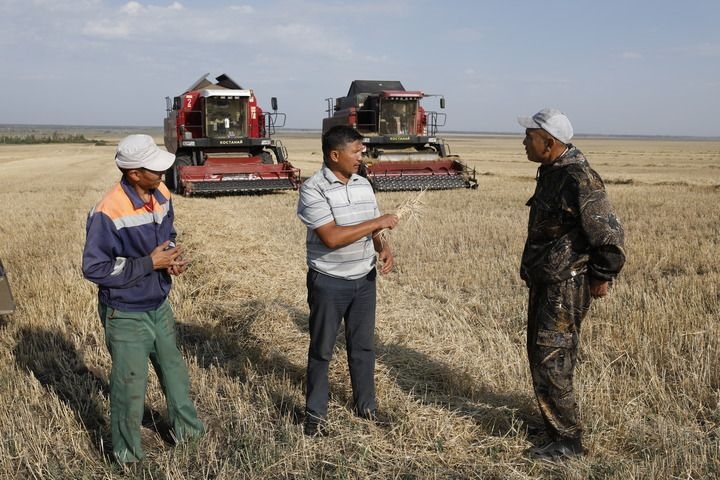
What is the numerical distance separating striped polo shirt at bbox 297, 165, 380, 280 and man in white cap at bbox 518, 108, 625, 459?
0.90 m

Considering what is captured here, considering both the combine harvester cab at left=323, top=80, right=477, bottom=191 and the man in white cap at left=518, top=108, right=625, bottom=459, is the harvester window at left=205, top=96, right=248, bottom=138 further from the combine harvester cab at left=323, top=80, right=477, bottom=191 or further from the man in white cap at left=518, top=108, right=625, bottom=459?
the man in white cap at left=518, top=108, right=625, bottom=459

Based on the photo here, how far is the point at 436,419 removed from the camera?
3.64m

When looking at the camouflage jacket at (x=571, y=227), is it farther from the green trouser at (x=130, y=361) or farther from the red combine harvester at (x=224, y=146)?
the red combine harvester at (x=224, y=146)

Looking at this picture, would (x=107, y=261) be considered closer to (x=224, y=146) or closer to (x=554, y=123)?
(x=554, y=123)

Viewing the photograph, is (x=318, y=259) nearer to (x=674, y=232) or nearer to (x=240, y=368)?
(x=240, y=368)

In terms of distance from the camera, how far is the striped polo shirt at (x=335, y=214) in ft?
11.5

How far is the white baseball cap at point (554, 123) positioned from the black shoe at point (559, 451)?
5.00ft

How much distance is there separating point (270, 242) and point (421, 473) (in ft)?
21.7

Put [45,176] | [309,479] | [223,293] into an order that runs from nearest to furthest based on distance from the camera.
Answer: [309,479] < [223,293] < [45,176]

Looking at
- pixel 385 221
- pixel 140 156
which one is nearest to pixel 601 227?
pixel 385 221

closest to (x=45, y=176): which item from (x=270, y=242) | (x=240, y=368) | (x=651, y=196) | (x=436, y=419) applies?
(x=270, y=242)

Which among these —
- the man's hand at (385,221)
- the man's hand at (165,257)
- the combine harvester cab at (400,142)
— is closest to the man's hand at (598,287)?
the man's hand at (385,221)

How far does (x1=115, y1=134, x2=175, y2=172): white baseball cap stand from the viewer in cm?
308

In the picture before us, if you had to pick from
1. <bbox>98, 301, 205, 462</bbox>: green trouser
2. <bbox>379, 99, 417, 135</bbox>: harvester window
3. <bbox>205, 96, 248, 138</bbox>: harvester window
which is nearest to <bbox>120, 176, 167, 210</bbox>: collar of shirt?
<bbox>98, 301, 205, 462</bbox>: green trouser
